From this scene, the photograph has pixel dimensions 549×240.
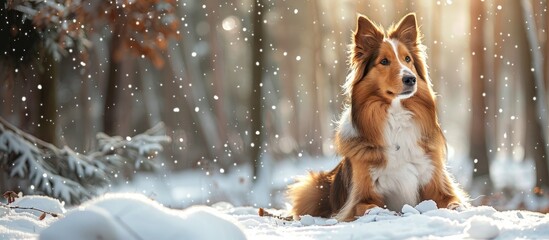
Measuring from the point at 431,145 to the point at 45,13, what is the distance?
4.46 m

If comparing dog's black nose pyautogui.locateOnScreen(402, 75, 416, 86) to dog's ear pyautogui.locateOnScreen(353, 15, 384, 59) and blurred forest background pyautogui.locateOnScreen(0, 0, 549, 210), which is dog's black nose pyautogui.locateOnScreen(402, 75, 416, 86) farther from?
blurred forest background pyautogui.locateOnScreen(0, 0, 549, 210)

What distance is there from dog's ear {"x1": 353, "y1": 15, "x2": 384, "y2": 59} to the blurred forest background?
1008 cm

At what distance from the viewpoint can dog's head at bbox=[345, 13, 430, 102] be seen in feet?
21.2

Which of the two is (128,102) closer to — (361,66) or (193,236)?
(361,66)

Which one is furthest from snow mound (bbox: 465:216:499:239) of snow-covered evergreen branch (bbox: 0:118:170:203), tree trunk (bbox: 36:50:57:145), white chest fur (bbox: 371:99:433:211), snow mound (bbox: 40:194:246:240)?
tree trunk (bbox: 36:50:57:145)

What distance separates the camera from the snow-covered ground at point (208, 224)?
3.46 meters

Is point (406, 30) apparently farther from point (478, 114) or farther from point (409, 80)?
point (478, 114)

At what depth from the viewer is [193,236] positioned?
11.6 feet

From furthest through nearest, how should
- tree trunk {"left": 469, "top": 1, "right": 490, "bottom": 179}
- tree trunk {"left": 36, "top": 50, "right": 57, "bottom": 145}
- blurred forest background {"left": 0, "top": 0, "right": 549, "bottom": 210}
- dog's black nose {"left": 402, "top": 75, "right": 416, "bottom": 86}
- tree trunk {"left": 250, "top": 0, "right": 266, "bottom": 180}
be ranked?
tree trunk {"left": 250, "top": 0, "right": 266, "bottom": 180} → blurred forest background {"left": 0, "top": 0, "right": 549, "bottom": 210} → tree trunk {"left": 469, "top": 1, "right": 490, "bottom": 179} → tree trunk {"left": 36, "top": 50, "right": 57, "bottom": 145} → dog's black nose {"left": 402, "top": 75, "right": 416, "bottom": 86}

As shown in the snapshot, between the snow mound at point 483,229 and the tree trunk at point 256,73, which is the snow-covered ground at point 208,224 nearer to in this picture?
the snow mound at point 483,229

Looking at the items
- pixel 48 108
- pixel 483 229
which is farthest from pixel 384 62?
pixel 48 108

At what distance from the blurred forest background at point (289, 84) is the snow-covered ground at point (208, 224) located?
423 inches

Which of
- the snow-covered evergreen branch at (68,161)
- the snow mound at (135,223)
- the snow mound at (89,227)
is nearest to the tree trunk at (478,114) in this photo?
the snow-covered evergreen branch at (68,161)

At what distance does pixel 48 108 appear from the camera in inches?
433
